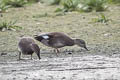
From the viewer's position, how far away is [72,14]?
675 inches

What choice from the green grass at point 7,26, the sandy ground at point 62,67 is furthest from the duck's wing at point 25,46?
the green grass at point 7,26

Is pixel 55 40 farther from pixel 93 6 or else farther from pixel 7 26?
pixel 93 6

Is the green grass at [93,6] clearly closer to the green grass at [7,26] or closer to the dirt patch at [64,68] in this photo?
the green grass at [7,26]

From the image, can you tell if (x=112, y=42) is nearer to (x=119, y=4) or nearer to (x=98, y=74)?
(x=98, y=74)

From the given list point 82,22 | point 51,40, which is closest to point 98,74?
point 51,40

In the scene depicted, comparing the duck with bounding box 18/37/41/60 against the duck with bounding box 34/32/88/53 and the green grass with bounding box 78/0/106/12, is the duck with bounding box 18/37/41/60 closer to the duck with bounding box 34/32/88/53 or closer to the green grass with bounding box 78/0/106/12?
the duck with bounding box 34/32/88/53

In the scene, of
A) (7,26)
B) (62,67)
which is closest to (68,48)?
(62,67)

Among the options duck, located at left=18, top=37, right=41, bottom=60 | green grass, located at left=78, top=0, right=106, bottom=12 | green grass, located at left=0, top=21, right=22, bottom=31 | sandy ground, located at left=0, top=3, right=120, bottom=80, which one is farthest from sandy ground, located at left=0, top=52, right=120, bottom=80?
green grass, located at left=78, top=0, right=106, bottom=12

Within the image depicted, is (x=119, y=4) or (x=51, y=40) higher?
(x=51, y=40)

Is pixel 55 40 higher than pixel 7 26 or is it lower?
higher

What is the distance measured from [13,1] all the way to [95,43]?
25.0 ft

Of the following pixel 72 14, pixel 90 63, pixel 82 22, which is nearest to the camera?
pixel 90 63

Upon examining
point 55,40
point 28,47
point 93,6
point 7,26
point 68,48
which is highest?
point 28,47

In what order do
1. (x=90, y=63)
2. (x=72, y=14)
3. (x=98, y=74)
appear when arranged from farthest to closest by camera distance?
(x=72, y=14), (x=90, y=63), (x=98, y=74)
